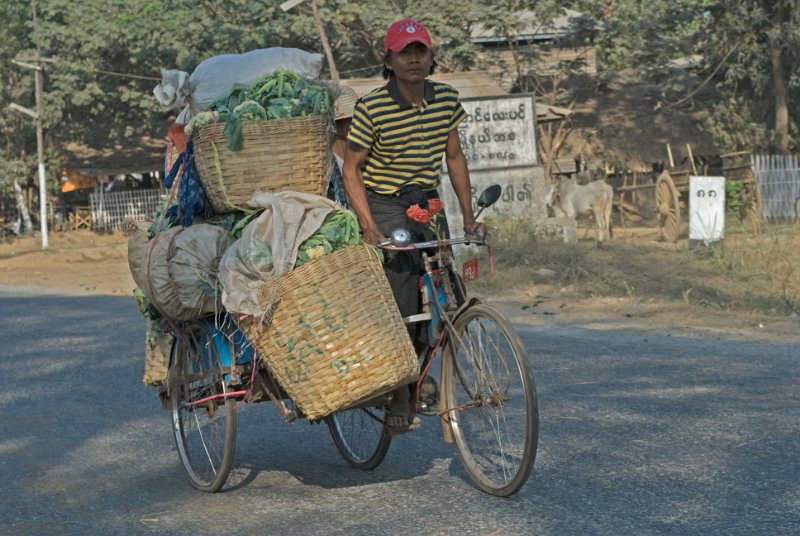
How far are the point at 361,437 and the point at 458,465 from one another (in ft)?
1.71

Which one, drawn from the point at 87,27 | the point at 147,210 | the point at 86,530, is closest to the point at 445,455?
the point at 86,530

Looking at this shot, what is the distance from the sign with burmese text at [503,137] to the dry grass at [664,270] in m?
1.79

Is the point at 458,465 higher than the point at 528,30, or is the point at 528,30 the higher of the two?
the point at 528,30

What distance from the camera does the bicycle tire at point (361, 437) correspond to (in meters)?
5.90

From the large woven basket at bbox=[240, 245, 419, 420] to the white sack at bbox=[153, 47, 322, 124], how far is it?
1092 mm

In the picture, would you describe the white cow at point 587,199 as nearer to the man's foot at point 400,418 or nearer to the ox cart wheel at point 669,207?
the ox cart wheel at point 669,207

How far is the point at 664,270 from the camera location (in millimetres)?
16953

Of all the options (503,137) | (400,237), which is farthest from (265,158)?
(503,137)

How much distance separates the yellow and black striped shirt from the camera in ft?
18.1

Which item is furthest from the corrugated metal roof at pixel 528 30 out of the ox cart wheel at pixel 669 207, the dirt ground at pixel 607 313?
the dirt ground at pixel 607 313

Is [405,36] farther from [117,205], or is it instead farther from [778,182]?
[117,205]

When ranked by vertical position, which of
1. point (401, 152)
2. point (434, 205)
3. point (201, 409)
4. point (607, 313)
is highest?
point (401, 152)

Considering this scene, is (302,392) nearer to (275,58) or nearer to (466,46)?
(275,58)

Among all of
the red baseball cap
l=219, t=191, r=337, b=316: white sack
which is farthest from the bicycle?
the red baseball cap
